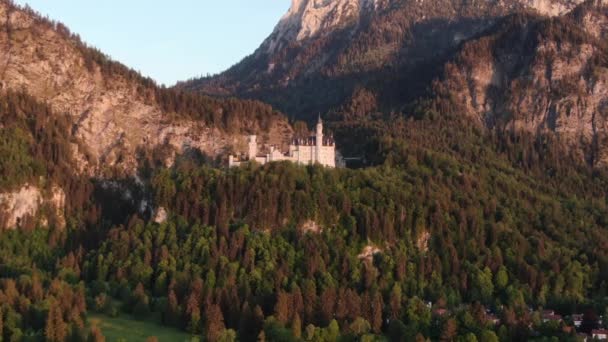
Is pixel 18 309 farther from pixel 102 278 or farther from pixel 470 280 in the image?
pixel 470 280

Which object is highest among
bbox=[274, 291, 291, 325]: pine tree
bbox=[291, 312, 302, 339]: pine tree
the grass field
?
bbox=[274, 291, 291, 325]: pine tree

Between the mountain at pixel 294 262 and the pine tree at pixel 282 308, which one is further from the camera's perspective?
the pine tree at pixel 282 308

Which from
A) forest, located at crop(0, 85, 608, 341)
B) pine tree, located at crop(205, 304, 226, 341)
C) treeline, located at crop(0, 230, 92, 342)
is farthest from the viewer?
forest, located at crop(0, 85, 608, 341)

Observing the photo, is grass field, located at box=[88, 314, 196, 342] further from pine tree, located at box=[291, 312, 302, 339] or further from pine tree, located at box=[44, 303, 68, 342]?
pine tree, located at box=[291, 312, 302, 339]

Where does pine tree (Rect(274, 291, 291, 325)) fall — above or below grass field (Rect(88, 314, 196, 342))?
above

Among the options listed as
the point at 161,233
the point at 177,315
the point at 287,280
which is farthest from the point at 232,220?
the point at 177,315

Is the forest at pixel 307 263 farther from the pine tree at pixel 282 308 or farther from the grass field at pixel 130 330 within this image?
the grass field at pixel 130 330

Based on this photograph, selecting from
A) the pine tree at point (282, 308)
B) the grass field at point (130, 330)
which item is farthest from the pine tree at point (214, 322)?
the pine tree at point (282, 308)

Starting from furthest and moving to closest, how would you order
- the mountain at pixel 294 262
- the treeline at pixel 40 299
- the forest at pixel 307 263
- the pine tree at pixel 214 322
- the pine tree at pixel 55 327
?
the forest at pixel 307 263 → the mountain at pixel 294 262 → the pine tree at pixel 214 322 → the treeline at pixel 40 299 → the pine tree at pixel 55 327

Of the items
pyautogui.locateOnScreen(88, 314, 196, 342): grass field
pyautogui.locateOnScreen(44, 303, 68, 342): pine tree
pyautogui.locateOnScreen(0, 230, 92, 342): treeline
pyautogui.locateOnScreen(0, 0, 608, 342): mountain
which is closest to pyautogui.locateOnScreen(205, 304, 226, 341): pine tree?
pyautogui.locateOnScreen(0, 0, 608, 342): mountain
